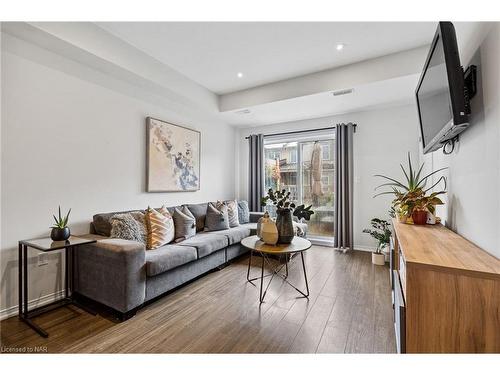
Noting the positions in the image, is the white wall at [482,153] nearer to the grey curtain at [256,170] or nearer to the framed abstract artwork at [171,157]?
the framed abstract artwork at [171,157]

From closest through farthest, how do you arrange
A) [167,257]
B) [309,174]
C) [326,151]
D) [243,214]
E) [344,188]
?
[167,257] < [344,188] < [243,214] < [326,151] < [309,174]

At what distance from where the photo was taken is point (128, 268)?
197cm

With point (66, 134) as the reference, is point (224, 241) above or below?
below

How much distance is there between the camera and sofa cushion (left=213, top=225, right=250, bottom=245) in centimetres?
329

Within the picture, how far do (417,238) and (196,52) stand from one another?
9.40 ft

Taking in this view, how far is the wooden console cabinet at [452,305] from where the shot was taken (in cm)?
94

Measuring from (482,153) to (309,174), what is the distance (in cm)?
346

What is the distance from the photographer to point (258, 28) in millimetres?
2354

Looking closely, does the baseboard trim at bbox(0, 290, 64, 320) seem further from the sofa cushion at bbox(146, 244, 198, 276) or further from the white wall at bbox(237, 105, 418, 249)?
the white wall at bbox(237, 105, 418, 249)

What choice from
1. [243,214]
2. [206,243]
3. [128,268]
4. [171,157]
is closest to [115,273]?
[128,268]

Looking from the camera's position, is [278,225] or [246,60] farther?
[246,60]

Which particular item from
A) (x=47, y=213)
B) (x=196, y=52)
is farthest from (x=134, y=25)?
(x=47, y=213)

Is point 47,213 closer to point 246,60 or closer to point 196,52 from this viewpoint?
point 196,52

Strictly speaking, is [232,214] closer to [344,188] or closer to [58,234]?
[344,188]
